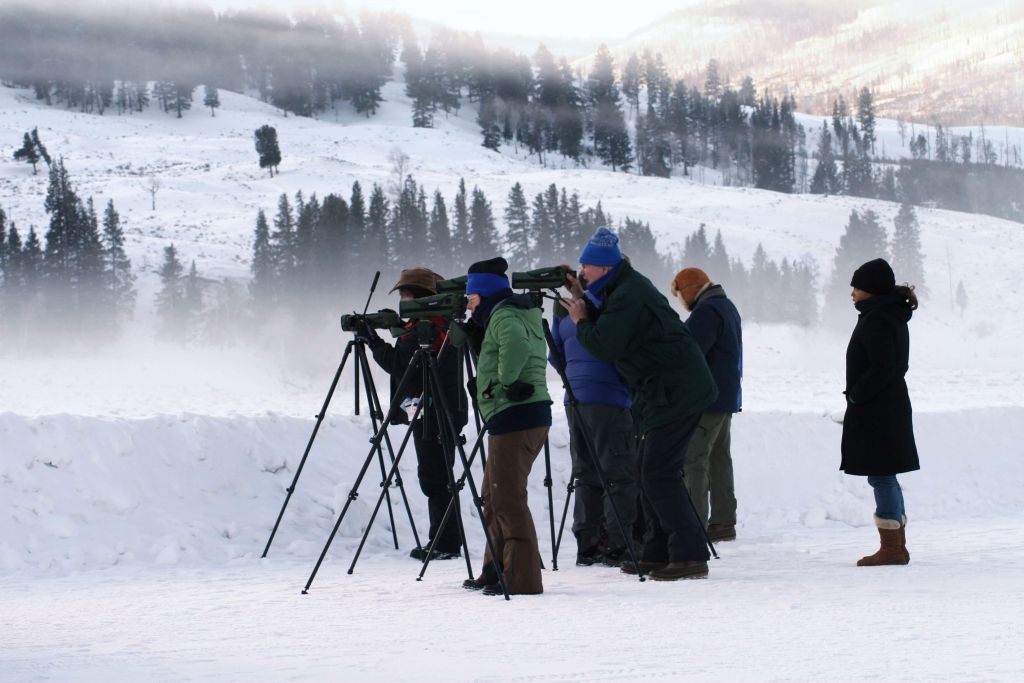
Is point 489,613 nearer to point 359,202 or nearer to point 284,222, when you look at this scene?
point 284,222

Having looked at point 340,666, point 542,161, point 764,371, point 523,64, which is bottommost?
point 764,371

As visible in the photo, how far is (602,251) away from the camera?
668 cm

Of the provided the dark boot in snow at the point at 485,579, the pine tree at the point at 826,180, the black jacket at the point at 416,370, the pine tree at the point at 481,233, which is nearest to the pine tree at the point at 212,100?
the pine tree at the point at 826,180

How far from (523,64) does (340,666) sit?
16024cm

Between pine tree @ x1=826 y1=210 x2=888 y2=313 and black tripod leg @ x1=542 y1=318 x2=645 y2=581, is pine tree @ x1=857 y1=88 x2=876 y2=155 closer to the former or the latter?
pine tree @ x1=826 y1=210 x2=888 y2=313

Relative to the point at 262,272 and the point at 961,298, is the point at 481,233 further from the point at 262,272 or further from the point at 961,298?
the point at 961,298

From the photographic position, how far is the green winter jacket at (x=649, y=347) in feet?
21.3

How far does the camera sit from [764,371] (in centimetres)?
3938

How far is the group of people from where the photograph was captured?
6395 mm

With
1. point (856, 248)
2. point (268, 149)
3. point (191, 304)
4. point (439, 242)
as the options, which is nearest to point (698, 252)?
point (856, 248)

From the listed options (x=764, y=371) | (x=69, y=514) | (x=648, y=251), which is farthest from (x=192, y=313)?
(x=69, y=514)

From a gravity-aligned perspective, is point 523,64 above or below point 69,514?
above

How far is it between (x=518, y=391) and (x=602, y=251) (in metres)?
1.09

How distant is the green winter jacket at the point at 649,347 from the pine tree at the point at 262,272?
4240 cm
